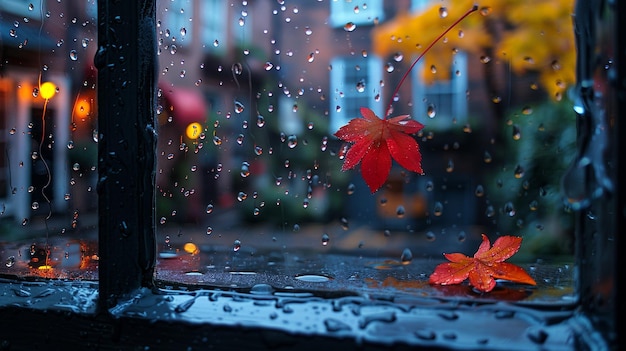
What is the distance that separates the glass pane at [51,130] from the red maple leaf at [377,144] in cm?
34

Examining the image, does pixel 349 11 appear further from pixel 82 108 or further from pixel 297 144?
pixel 82 108

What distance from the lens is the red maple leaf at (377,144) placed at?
2.33ft

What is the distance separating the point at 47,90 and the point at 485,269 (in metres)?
0.67

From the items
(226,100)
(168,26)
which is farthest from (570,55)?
(168,26)

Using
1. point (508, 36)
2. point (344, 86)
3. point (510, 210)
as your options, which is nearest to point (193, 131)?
point (510, 210)

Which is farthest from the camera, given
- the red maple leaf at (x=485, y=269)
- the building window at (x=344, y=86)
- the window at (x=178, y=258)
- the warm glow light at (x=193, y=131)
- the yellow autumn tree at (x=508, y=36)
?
the yellow autumn tree at (x=508, y=36)

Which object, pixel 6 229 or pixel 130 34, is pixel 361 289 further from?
pixel 6 229

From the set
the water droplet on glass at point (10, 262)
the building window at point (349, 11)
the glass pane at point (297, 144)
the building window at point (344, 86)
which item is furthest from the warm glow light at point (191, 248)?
the building window at point (349, 11)

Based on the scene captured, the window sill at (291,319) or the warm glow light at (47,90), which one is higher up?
the warm glow light at (47,90)

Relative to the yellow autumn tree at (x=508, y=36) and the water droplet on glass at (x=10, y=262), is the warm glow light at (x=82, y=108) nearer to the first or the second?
the water droplet on glass at (x=10, y=262)

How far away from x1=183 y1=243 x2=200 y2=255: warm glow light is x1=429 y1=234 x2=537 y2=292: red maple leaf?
0.43 metres

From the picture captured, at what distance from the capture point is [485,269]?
572 mm

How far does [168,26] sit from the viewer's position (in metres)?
0.82

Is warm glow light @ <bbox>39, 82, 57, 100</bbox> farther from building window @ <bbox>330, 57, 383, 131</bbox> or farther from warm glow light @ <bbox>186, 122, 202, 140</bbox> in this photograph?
building window @ <bbox>330, 57, 383, 131</bbox>
